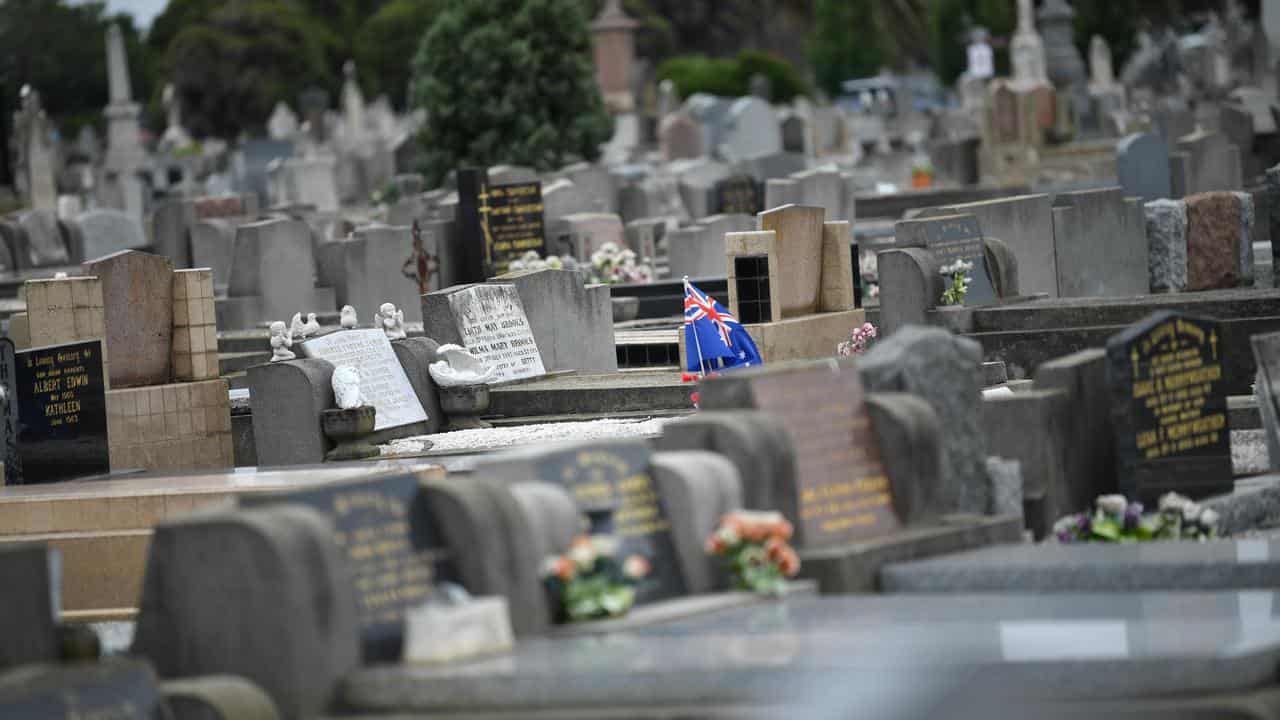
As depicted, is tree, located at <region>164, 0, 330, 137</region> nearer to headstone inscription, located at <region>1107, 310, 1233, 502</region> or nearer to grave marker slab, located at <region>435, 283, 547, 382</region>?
grave marker slab, located at <region>435, 283, 547, 382</region>

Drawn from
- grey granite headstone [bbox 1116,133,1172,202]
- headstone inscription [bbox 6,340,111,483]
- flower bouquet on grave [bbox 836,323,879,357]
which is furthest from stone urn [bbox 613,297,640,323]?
headstone inscription [bbox 6,340,111,483]

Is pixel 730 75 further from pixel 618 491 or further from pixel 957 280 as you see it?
pixel 618 491

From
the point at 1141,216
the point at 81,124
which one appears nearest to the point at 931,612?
the point at 1141,216

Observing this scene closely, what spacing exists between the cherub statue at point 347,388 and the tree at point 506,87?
21.0 metres

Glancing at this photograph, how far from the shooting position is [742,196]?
2956 cm

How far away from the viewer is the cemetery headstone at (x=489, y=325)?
1625cm

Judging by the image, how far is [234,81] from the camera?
73562 mm

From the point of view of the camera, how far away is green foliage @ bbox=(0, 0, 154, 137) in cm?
8462

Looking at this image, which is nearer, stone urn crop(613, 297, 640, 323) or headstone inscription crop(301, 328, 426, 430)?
headstone inscription crop(301, 328, 426, 430)

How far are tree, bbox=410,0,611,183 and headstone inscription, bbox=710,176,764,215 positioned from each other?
6.20m

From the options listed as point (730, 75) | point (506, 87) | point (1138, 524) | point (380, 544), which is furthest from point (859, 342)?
point (730, 75)

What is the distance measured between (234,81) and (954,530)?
66750 millimetres

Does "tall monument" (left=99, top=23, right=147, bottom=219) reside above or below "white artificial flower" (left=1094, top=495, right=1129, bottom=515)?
above

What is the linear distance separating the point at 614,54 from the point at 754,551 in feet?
143
